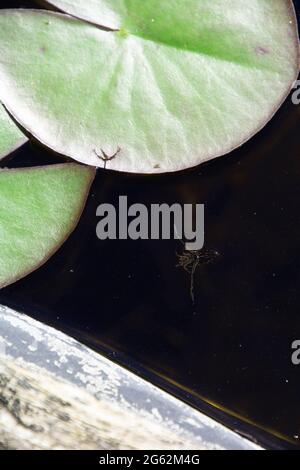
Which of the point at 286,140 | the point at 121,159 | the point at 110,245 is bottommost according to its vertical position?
the point at 110,245


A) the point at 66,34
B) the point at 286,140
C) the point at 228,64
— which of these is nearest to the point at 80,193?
the point at 66,34

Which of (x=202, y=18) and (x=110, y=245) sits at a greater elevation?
(x=202, y=18)

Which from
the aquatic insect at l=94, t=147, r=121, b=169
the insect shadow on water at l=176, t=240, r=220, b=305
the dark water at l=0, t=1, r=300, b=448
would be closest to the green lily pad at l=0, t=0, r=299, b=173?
the aquatic insect at l=94, t=147, r=121, b=169

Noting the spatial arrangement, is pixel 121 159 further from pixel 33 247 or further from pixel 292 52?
pixel 292 52

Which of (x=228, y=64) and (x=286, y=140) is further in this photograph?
(x=286, y=140)

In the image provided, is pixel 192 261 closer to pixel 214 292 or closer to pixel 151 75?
pixel 214 292

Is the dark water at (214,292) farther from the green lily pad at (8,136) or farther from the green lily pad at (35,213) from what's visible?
the green lily pad at (8,136)

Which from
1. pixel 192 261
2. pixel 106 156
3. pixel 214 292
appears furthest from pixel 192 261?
pixel 106 156
